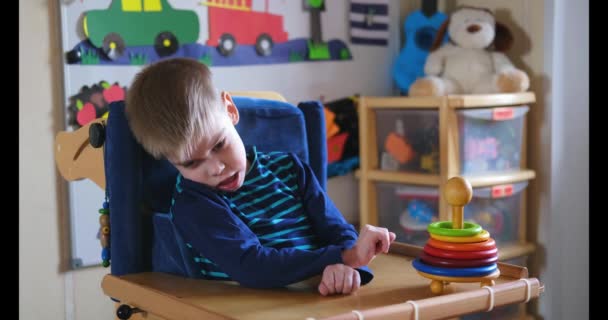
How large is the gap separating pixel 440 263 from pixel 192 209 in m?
0.39

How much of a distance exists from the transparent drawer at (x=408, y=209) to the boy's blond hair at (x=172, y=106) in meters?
1.18

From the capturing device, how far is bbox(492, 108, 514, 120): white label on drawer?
216 cm

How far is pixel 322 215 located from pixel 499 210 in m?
1.16

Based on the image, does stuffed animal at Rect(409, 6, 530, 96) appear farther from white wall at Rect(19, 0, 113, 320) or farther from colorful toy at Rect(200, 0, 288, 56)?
white wall at Rect(19, 0, 113, 320)

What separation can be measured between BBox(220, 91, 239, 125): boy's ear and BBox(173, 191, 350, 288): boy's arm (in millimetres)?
149

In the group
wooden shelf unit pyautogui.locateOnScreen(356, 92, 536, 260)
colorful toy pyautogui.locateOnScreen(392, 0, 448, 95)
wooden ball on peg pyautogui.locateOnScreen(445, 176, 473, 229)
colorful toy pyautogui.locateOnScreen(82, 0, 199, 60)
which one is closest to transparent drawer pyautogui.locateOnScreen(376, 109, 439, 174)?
wooden shelf unit pyautogui.locateOnScreen(356, 92, 536, 260)

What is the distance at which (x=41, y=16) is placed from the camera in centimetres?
180

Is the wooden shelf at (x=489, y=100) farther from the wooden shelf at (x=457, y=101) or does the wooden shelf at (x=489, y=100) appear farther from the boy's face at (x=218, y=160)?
the boy's face at (x=218, y=160)

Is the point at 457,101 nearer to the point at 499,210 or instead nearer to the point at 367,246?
the point at 499,210

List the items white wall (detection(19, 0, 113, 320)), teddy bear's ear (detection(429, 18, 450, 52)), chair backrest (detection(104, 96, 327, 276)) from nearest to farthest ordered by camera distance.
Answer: chair backrest (detection(104, 96, 327, 276)) < white wall (detection(19, 0, 113, 320)) < teddy bear's ear (detection(429, 18, 450, 52))

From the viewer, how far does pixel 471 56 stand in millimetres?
2314

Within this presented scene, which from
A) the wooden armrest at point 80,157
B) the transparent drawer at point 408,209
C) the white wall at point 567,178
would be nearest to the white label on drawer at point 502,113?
the white wall at point 567,178

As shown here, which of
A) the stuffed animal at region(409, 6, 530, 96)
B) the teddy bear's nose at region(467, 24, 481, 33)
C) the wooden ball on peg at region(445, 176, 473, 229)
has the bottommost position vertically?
the wooden ball on peg at region(445, 176, 473, 229)

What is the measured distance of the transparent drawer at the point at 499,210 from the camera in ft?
7.20
